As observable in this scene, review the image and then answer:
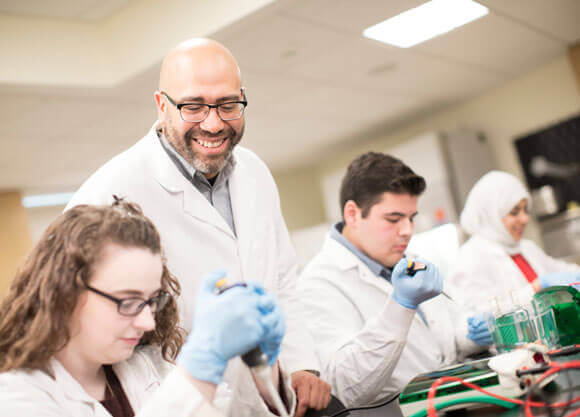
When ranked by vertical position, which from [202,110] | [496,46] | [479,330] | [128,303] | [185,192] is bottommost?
[479,330]

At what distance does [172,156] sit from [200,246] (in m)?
0.28

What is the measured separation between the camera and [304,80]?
4270 millimetres

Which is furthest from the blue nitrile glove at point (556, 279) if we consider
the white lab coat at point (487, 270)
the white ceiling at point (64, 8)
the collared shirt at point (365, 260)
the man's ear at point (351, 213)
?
the white ceiling at point (64, 8)

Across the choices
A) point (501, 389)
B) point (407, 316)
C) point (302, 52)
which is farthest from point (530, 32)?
point (501, 389)

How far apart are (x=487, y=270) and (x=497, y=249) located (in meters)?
0.13

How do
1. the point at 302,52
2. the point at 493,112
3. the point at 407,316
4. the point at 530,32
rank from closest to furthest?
the point at 407,316 < the point at 302,52 < the point at 530,32 < the point at 493,112

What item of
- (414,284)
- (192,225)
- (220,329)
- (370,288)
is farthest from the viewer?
(370,288)

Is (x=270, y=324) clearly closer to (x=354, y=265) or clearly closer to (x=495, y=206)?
(x=354, y=265)

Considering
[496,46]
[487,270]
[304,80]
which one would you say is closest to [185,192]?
[487,270]

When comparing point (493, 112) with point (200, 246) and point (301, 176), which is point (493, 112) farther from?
point (200, 246)

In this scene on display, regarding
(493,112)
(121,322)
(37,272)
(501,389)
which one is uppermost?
(493,112)

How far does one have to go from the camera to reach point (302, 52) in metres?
3.74

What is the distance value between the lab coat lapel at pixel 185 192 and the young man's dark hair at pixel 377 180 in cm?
68

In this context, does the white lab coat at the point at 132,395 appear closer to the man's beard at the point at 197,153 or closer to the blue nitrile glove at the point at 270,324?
the blue nitrile glove at the point at 270,324
